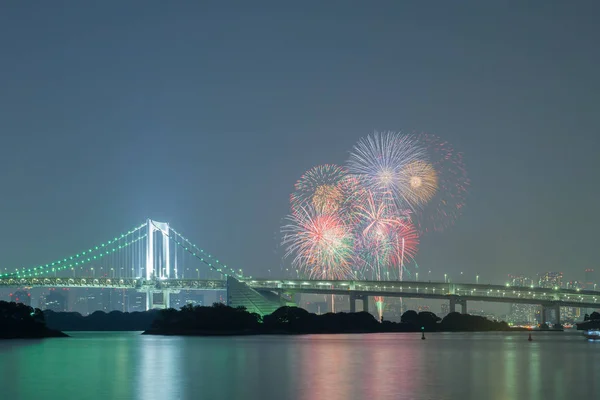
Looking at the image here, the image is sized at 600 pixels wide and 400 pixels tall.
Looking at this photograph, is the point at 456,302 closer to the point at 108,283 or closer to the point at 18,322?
the point at 108,283

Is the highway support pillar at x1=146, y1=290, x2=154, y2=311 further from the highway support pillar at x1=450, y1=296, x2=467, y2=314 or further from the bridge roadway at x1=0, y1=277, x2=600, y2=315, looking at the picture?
the highway support pillar at x1=450, y1=296, x2=467, y2=314

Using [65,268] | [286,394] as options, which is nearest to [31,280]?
[65,268]

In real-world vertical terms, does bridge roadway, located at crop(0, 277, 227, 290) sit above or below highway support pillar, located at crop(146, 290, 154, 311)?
above

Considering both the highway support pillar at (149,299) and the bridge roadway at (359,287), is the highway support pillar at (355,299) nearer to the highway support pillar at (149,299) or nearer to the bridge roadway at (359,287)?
the bridge roadway at (359,287)

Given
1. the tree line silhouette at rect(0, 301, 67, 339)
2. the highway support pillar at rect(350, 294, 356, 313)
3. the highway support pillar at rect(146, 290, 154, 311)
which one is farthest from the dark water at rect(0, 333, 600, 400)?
the highway support pillar at rect(146, 290, 154, 311)

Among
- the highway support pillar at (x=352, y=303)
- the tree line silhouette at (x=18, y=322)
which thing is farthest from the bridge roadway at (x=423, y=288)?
the tree line silhouette at (x=18, y=322)

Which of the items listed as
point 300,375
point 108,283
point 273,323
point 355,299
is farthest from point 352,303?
point 300,375

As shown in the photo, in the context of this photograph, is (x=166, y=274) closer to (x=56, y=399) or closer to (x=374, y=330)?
(x=374, y=330)

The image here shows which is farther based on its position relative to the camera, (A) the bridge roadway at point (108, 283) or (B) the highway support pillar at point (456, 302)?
(B) the highway support pillar at point (456, 302)

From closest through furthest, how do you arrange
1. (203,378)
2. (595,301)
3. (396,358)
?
(203,378), (396,358), (595,301)
